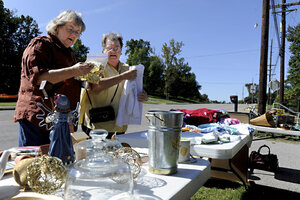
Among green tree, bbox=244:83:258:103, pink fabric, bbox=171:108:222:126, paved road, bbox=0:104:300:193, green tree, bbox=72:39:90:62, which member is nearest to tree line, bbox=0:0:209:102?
green tree, bbox=72:39:90:62

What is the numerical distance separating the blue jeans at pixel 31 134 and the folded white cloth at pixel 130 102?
27.1 inches

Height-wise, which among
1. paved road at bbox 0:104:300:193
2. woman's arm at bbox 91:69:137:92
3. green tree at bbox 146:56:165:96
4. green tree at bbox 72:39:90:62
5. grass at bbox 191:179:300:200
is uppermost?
green tree at bbox 72:39:90:62

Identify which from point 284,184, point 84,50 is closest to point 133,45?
point 84,50

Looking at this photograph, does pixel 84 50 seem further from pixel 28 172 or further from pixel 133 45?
pixel 28 172

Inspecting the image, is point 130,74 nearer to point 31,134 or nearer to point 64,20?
point 64,20

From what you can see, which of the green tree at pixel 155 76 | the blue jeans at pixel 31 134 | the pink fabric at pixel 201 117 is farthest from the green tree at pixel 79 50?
the blue jeans at pixel 31 134

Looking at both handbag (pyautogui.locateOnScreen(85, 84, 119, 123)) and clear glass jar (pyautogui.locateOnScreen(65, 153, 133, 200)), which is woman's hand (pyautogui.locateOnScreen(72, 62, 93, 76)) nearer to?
handbag (pyautogui.locateOnScreen(85, 84, 119, 123))

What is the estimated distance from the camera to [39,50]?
1.37 m

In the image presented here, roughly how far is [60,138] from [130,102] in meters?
1.13

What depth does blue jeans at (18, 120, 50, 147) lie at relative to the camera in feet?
4.43

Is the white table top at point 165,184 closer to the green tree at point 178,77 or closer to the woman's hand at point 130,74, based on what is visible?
the woman's hand at point 130,74

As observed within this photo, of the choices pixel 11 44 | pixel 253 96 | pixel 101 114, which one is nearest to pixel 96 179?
pixel 101 114

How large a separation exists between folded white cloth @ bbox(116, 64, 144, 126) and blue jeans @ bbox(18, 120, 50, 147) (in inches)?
27.1

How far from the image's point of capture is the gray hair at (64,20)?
4.82 feet
